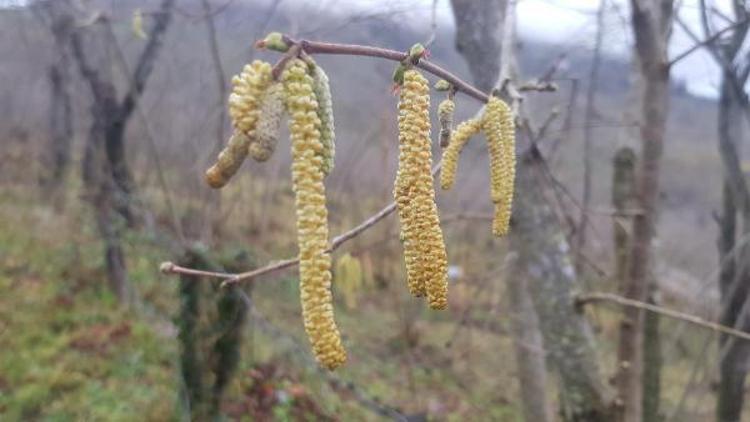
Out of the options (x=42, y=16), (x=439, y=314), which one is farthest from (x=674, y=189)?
(x=42, y=16)

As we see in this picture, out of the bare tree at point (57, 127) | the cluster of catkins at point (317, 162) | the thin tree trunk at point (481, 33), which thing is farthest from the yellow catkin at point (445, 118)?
the bare tree at point (57, 127)

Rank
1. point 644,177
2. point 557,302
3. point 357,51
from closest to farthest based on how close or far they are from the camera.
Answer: point 357,51 < point 644,177 < point 557,302

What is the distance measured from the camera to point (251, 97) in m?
0.81

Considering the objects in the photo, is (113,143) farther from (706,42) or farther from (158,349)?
(706,42)

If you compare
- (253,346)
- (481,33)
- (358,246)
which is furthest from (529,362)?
(358,246)

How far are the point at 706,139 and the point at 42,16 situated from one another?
23.3 m

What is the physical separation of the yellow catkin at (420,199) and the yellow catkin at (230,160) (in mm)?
169

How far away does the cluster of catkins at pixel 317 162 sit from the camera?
789mm

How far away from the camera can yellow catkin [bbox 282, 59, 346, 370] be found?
784mm

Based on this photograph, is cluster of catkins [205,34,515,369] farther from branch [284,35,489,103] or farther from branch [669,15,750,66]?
branch [669,15,750,66]

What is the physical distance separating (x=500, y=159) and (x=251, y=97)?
19.7 inches

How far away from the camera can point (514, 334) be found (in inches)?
129

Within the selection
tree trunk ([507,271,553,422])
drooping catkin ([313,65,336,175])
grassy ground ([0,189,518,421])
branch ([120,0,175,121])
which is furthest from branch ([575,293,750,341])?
branch ([120,0,175,121])

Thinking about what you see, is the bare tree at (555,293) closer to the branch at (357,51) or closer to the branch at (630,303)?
the branch at (630,303)
